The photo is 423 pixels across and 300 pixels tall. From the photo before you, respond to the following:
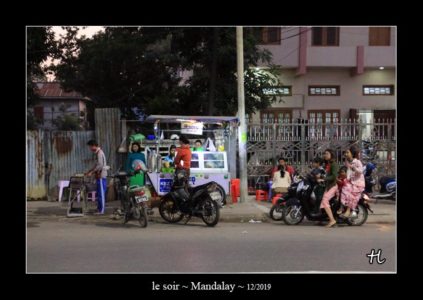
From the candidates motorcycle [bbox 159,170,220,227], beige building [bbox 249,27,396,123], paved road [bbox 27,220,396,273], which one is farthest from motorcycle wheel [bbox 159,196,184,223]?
beige building [bbox 249,27,396,123]

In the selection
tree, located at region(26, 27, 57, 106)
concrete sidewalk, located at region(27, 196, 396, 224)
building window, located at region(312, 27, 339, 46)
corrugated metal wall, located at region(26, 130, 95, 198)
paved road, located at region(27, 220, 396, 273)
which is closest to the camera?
paved road, located at region(27, 220, 396, 273)

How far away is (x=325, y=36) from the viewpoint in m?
22.8

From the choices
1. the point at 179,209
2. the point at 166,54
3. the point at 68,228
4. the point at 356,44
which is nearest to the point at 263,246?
the point at 179,209

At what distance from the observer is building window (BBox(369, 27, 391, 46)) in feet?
74.6

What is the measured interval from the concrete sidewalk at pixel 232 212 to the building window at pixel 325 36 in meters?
11.7

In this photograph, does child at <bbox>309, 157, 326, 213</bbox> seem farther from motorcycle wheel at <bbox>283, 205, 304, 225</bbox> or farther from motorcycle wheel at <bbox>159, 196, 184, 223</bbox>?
motorcycle wheel at <bbox>159, 196, 184, 223</bbox>

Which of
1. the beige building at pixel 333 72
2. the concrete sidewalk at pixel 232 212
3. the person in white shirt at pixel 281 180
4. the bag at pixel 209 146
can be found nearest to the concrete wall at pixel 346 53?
the beige building at pixel 333 72

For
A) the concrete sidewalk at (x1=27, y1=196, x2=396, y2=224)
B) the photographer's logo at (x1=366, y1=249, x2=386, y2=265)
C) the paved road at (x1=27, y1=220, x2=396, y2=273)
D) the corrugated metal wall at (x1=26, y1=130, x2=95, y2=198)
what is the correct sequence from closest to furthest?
the paved road at (x1=27, y1=220, x2=396, y2=273) < the photographer's logo at (x1=366, y1=249, x2=386, y2=265) < the concrete sidewalk at (x1=27, y1=196, x2=396, y2=224) < the corrugated metal wall at (x1=26, y1=130, x2=95, y2=198)

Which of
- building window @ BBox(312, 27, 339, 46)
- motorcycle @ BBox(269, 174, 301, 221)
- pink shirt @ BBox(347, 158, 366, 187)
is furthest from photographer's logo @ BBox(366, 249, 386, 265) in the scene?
building window @ BBox(312, 27, 339, 46)

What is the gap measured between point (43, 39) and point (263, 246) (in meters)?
14.1

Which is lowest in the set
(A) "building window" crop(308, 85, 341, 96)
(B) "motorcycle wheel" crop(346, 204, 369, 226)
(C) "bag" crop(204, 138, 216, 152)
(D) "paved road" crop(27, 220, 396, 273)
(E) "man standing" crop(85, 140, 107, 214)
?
(D) "paved road" crop(27, 220, 396, 273)

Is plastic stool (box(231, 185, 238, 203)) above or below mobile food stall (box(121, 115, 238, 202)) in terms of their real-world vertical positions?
below

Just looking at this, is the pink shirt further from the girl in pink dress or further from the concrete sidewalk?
the concrete sidewalk

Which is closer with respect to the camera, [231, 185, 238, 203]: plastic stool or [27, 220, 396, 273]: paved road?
[27, 220, 396, 273]: paved road
